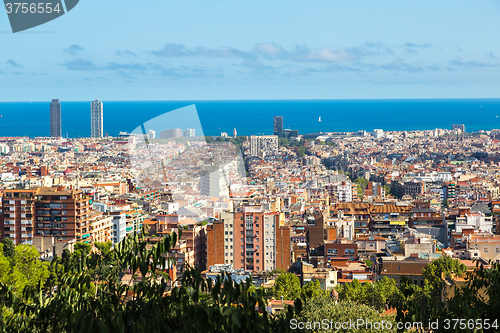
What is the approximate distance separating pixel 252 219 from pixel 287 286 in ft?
9.02

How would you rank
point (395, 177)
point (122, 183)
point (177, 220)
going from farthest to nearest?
point (395, 177) → point (122, 183) → point (177, 220)

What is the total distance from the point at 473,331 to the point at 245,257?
333 inches

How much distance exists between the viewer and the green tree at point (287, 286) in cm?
771

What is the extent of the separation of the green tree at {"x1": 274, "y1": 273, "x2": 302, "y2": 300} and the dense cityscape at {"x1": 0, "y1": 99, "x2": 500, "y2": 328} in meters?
0.03

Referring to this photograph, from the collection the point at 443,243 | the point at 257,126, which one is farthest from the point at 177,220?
the point at 257,126

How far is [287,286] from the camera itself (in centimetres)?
805

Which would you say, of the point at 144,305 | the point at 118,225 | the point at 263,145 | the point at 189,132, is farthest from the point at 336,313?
the point at 263,145

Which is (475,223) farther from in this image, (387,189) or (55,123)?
(55,123)

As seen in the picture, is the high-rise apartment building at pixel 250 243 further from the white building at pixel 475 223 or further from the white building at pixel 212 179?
the white building at pixel 212 179

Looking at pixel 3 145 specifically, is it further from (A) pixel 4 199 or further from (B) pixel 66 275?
(B) pixel 66 275

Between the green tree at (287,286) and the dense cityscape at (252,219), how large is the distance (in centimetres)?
3

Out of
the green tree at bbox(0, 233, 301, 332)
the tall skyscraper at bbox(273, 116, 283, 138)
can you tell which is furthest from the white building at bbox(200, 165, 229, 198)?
the tall skyscraper at bbox(273, 116, 283, 138)

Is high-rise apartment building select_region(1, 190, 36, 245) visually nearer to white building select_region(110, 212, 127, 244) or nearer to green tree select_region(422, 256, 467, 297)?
white building select_region(110, 212, 127, 244)

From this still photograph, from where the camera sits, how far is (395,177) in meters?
25.7
